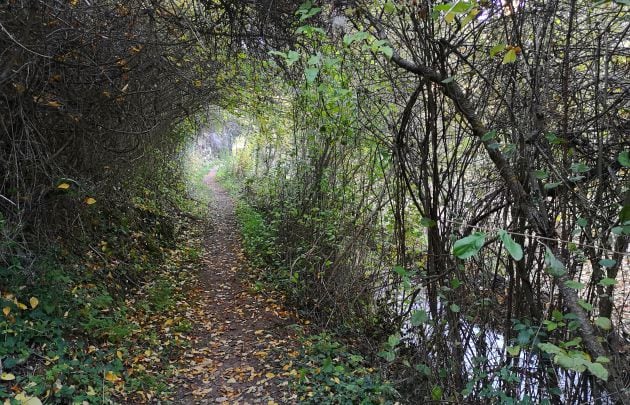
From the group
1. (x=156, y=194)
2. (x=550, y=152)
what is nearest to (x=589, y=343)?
(x=550, y=152)

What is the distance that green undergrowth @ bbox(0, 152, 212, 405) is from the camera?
11.8ft

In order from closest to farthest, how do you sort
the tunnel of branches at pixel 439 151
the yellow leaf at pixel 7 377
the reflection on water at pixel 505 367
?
1. the tunnel of branches at pixel 439 151
2. the reflection on water at pixel 505 367
3. the yellow leaf at pixel 7 377

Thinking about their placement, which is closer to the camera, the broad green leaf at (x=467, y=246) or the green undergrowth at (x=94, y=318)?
the broad green leaf at (x=467, y=246)

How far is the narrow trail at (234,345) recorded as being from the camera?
14.8 feet

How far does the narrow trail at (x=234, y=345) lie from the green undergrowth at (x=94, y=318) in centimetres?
27

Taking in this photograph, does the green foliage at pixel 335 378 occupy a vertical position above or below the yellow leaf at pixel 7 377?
above

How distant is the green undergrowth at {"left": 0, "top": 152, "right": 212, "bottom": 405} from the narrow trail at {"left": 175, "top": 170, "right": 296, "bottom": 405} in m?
0.27

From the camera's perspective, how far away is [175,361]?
505 cm

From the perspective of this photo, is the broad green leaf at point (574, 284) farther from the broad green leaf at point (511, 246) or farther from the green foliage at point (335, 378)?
the green foliage at point (335, 378)

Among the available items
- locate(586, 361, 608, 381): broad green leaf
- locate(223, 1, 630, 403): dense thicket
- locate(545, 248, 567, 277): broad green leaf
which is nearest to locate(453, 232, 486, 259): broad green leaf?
locate(223, 1, 630, 403): dense thicket

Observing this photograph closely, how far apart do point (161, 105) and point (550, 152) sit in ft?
21.0

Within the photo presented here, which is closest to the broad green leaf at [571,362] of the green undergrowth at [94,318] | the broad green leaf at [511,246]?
the broad green leaf at [511,246]

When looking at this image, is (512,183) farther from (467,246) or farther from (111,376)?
(111,376)

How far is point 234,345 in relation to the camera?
5.60 metres
